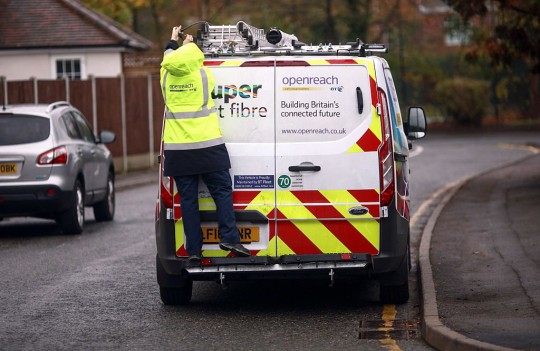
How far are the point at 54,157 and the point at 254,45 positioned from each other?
263 inches

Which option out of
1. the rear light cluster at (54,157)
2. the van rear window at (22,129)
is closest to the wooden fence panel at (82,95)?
the van rear window at (22,129)

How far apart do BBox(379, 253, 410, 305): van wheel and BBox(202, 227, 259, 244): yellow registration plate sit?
1.20m

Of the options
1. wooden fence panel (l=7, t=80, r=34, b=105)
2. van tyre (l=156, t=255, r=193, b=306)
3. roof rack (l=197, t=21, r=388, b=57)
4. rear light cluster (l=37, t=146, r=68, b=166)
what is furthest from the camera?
wooden fence panel (l=7, t=80, r=34, b=105)

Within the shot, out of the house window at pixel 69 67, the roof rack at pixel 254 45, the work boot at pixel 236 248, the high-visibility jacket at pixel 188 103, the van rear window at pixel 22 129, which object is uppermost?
the roof rack at pixel 254 45

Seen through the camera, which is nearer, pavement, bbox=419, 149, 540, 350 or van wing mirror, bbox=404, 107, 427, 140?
pavement, bbox=419, 149, 540, 350

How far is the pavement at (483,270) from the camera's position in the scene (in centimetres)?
839

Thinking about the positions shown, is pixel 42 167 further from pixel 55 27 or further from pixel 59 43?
pixel 55 27

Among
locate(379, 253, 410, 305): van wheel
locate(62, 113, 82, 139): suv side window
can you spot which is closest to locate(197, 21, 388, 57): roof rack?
locate(379, 253, 410, 305): van wheel

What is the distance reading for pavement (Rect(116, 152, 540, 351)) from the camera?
8391 millimetres

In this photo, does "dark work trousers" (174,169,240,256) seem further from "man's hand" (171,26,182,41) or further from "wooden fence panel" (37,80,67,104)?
"wooden fence panel" (37,80,67,104)

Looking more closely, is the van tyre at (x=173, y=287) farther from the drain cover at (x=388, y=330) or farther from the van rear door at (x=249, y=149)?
the drain cover at (x=388, y=330)

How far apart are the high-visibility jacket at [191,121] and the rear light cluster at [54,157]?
641cm

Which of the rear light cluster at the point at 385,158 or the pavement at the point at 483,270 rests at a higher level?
the rear light cluster at the point at 385,158

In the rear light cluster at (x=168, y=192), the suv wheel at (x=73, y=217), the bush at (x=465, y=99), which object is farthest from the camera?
the bush at (x=465, y=99)
